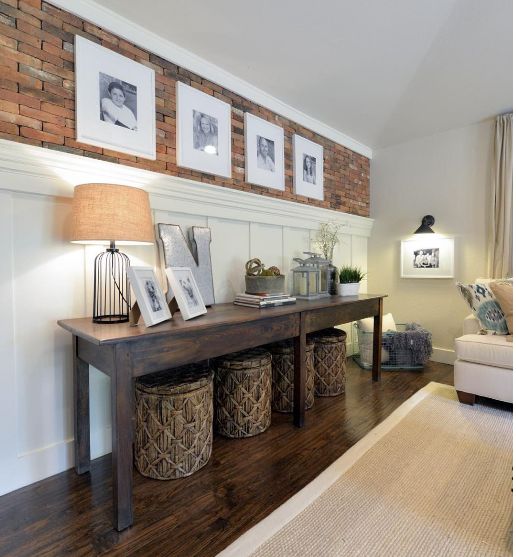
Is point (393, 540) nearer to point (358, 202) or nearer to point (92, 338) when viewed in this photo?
point (92, 338)

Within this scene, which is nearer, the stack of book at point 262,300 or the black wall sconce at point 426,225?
the stack of book at point 262,300

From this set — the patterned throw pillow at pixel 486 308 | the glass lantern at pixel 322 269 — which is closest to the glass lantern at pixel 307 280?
the glass lantern at pixel 322 269

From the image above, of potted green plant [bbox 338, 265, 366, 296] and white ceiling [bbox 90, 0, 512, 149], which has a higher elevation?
white ceiling [bbox 90, 0, 512, 149]

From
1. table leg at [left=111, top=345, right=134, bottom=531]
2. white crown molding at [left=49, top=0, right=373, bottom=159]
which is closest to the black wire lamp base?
table leg at [left=111, top=345, right=134, bottom=531]

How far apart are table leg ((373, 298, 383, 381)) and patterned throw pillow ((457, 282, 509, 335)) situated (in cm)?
70

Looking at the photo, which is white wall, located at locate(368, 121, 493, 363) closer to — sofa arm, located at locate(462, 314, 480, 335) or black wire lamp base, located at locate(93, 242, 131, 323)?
sofa arm, located at locate(462, 314, 480, 335)

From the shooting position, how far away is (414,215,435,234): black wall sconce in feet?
11.9

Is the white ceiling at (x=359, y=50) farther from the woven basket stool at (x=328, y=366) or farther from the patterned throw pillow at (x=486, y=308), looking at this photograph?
the woven basket stool at (x=328, y=366)

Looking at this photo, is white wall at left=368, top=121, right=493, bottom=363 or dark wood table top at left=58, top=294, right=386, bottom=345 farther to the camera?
white wall at left=368, top=121, right=493, bottom=363

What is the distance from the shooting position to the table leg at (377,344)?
3088 mm

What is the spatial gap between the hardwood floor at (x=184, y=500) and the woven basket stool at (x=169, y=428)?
7cm

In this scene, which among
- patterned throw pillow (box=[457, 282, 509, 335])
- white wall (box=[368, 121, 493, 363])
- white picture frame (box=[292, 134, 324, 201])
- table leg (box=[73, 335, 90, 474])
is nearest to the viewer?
table leg (box=[73, 335, 90, 474])

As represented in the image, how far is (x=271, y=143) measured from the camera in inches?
114

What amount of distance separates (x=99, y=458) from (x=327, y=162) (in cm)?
313
